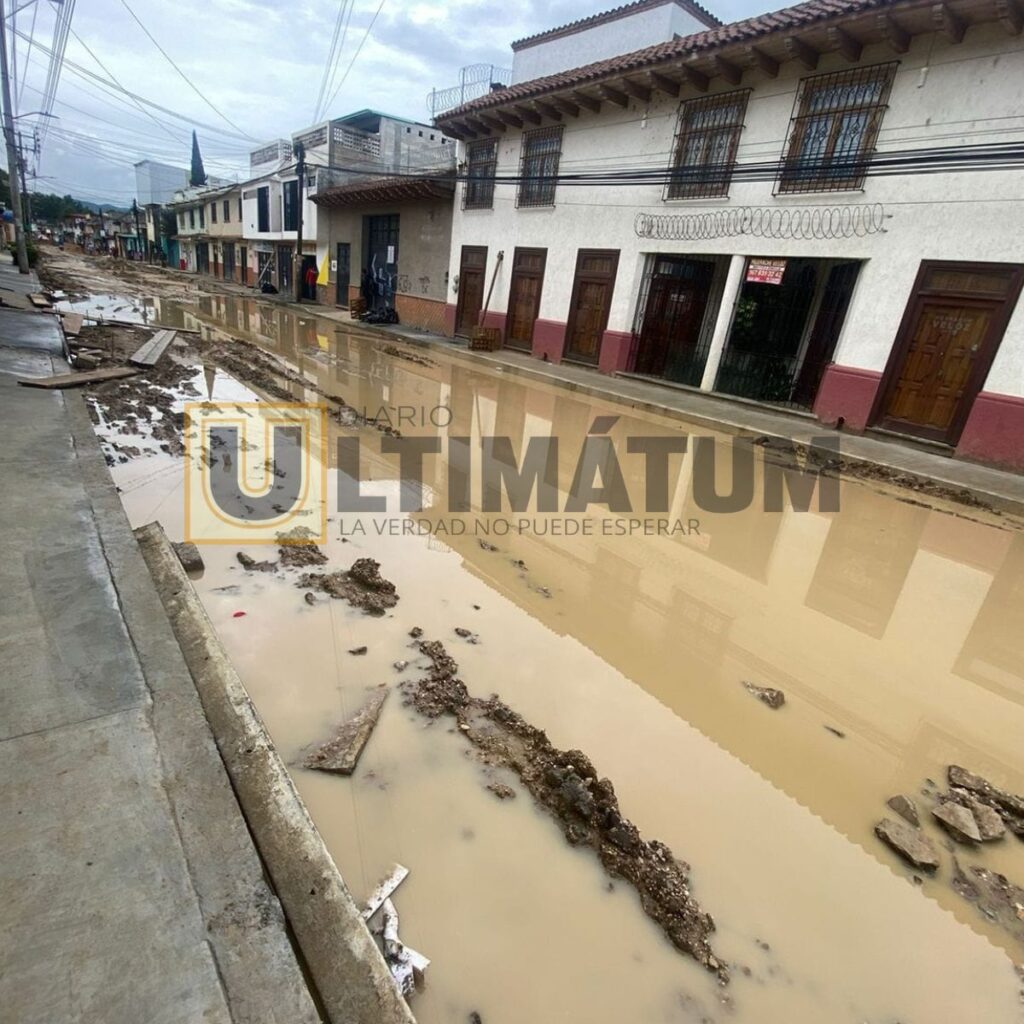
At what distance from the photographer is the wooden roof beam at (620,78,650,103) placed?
1218 cm

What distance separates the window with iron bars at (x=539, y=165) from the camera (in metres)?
15.1

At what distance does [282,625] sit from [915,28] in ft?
39.0

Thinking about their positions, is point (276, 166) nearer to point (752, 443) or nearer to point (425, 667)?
point (752, 443)

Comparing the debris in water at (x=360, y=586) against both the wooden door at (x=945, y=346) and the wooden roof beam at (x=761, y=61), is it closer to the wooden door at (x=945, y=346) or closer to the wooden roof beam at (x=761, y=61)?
the wooden door at (x=945, y=346)

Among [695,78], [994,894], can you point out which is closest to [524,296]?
[695,78]

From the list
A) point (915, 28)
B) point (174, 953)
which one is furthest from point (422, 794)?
point (915, 28)

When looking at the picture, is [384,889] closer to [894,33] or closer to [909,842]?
[909,842]

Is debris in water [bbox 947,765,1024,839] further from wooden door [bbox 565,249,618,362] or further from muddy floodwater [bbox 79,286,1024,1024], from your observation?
wooden door [bbox 565,249,618,362]

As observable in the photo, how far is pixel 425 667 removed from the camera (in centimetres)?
318

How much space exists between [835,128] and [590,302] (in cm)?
608

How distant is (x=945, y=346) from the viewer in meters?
8.87

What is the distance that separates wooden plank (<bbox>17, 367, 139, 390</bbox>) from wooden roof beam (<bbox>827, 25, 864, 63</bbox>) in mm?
12035

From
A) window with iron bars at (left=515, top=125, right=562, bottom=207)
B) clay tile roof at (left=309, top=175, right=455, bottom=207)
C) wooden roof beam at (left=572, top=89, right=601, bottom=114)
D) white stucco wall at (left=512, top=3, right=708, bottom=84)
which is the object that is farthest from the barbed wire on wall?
clay tile roof at (left=309, top=175, right=455, bottom=207)

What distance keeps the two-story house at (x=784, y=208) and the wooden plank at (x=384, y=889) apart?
395 inches
